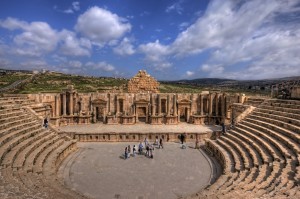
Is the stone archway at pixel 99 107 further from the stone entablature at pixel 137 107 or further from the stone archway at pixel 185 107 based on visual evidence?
the stone archway at pixel 185 107

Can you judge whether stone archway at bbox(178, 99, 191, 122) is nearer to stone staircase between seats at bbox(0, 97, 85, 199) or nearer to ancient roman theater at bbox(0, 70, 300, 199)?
ancient roman theater at bbox(0, 70, 300, 199)

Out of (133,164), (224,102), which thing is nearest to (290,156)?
(133,164)

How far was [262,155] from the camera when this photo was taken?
48.0 ft

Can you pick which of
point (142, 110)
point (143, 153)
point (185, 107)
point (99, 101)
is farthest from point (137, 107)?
point (143, 153)

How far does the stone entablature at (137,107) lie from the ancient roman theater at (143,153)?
0.12 meters

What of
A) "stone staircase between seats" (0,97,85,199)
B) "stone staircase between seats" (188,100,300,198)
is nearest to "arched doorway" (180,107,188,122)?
"stone staircase between seats" (188,100,300,198)

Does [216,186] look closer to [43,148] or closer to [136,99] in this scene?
[43,148]

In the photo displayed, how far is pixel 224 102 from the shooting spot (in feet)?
103

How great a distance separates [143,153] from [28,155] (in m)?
8.00

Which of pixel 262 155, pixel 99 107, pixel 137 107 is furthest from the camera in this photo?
pixel 99 107

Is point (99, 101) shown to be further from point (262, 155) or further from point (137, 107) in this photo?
point (262, 155)

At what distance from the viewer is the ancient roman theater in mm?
11695

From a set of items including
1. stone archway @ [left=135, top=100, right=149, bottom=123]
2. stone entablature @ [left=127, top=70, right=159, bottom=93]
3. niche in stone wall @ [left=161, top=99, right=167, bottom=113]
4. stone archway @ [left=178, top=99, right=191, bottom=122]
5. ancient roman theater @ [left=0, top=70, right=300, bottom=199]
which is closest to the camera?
ancient roman theater @ [left=0, top=70, right=300, bottom=199]

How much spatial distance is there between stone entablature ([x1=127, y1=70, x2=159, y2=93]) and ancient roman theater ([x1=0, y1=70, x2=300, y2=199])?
2123 millimetres
